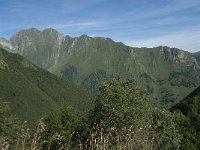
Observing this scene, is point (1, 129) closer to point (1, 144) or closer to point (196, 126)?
point (196, 126)

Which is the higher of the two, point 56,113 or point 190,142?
point 56,113

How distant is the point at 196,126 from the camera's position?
76.7m

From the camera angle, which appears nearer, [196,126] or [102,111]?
[102,111]

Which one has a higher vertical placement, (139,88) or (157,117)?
(139,88)

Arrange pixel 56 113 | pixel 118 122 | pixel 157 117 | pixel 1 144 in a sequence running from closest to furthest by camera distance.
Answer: pixel 1 144 < pixel 118 122 < pixel 157 117 < pixel 56 113

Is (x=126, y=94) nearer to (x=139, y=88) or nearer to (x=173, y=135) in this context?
(x=139, y=88)

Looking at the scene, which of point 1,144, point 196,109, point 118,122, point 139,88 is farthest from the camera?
point 196,109

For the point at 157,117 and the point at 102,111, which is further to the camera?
the point at 157,117

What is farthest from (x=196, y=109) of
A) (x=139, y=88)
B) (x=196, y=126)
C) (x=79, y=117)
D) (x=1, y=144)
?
(x=1, y=144)

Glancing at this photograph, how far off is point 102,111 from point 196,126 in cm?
3362

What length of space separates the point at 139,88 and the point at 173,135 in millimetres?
8813

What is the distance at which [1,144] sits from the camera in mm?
6488

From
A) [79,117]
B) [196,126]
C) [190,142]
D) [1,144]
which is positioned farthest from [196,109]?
[1,144]

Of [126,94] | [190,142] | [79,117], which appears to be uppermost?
[126,94]
